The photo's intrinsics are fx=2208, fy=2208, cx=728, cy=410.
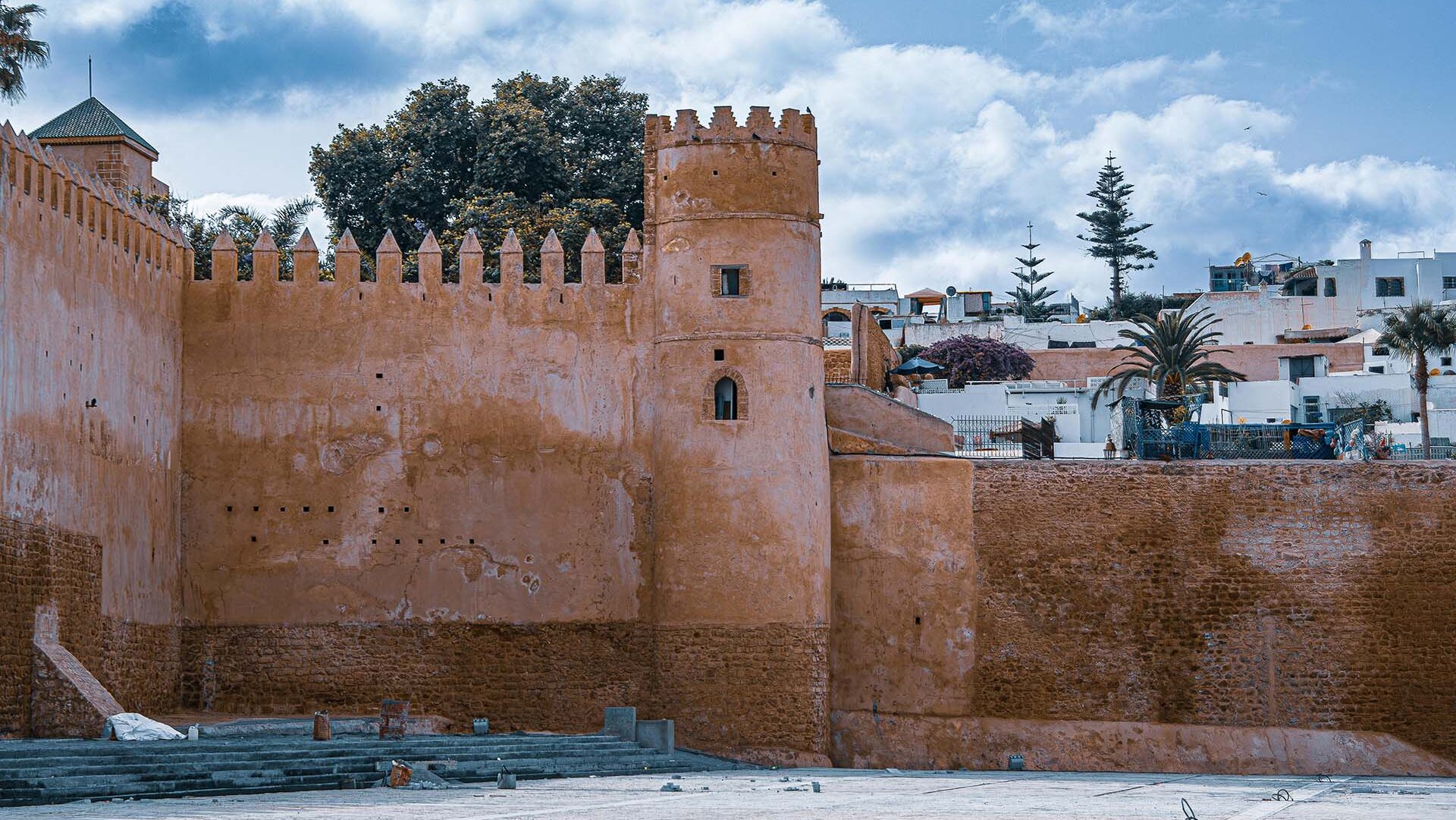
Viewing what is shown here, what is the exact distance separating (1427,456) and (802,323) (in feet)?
30.7

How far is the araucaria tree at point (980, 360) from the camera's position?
51594 mm

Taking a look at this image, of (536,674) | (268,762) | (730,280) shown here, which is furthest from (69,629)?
(730,280)

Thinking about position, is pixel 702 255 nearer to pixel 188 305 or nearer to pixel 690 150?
pixel 690 150

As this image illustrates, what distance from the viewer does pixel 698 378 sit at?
78.5ft

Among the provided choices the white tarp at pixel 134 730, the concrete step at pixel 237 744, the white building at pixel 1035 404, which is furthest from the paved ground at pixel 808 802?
the white building at pixel 1035 404

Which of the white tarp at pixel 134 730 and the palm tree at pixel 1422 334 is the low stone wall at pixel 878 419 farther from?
the palm tree at pixel 1422 334

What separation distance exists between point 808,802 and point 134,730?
6801mm

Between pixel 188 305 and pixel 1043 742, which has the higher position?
pixel 188 305

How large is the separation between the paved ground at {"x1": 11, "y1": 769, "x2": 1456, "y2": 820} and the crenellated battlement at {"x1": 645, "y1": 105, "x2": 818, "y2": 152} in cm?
758

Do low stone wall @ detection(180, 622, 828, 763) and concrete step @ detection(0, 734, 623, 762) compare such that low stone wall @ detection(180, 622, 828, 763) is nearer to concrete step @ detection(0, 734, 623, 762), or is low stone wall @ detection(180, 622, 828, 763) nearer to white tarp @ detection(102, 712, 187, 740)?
concrete step @ detection(0, 734, 623, 762)

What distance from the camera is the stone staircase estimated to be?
1517 cm

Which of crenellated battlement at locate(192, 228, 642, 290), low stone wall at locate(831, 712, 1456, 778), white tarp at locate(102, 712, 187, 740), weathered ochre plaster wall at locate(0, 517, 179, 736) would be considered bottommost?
low stone wall at locate(831, 712, 1456, 778)

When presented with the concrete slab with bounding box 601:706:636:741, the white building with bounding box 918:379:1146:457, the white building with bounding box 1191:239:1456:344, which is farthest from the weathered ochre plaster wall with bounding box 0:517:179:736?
the white building with bounding box 1191:239:1456:344

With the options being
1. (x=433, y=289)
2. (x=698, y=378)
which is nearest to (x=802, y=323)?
(x=698, y=378)
